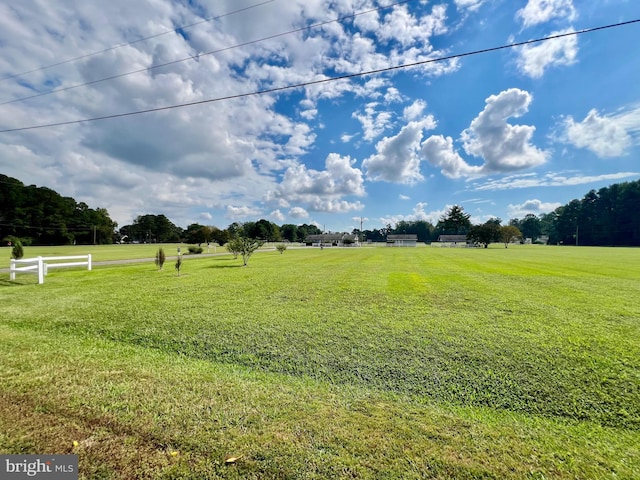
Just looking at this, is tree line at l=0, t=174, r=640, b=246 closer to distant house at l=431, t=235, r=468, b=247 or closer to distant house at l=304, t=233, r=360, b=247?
distant house at l=431, t=235, r=468, b=247

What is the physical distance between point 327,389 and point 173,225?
434ft

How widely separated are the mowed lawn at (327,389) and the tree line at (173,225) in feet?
162

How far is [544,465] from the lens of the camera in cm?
247

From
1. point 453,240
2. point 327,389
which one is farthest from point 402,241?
Result: point 327,389

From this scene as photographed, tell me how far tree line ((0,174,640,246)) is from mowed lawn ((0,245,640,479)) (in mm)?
49280

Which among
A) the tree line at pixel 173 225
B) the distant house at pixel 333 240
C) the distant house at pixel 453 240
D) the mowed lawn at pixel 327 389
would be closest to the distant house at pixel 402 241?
the distant house at pixel 333 240

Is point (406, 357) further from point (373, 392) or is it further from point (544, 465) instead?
point (544, 465)

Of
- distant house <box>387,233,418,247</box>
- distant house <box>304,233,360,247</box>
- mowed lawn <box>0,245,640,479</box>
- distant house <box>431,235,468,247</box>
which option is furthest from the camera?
distant house <box>431,235,468,247</box>

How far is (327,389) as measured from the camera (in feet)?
12.3

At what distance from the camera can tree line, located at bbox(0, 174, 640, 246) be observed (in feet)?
225

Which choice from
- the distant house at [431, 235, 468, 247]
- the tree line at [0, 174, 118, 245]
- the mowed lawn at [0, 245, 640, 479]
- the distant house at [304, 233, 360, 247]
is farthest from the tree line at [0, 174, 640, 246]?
the mowed lawn at [0, 245, 640, 479]

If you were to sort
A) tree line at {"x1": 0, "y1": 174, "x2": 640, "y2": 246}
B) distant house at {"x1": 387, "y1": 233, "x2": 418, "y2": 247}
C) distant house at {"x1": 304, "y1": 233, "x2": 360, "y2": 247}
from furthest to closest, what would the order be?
distant house at {"x1": 387, "y1": 233, "x2": 418, "y2": 247}
distant house at {"x1": 304, "y1": 233, "x2": 360, "y2": 247}
tree line at {"x1": 0, "y1": 174, "x2": 640, "y2": 246}

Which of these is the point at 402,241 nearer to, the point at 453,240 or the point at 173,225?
the point at 453,240

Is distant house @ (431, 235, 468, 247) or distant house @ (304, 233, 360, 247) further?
distant house @ (431, 235, 468, 247)
